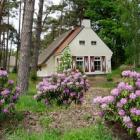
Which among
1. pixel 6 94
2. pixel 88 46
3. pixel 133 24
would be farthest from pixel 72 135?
pixel 88 46

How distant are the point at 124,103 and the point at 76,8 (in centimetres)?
4853

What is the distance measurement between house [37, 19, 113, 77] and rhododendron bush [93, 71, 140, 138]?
37.3m

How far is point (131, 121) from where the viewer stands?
522 cm

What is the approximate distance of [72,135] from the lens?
5.76 meters

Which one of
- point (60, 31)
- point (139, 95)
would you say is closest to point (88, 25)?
point (60, 31)

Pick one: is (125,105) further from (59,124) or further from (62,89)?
(62,89)

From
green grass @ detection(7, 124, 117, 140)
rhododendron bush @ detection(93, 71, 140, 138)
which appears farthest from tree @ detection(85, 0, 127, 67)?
rhododendron bush @ detection(93, 71, 140, 138)

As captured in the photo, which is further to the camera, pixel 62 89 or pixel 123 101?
pixel 62 89

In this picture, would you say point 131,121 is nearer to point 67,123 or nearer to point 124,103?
point 124,103

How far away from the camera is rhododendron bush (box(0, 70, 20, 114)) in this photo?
6.96 meters

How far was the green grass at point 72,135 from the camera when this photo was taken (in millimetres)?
5664

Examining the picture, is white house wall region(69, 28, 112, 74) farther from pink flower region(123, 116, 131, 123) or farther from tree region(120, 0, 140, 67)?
pink flower region(123, 116, 131, 123)

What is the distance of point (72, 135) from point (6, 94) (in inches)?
67.8

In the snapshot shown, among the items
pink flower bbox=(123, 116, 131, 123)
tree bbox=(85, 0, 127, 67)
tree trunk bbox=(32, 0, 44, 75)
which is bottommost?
pink flower bbox=(123, 116, 131, 123)
